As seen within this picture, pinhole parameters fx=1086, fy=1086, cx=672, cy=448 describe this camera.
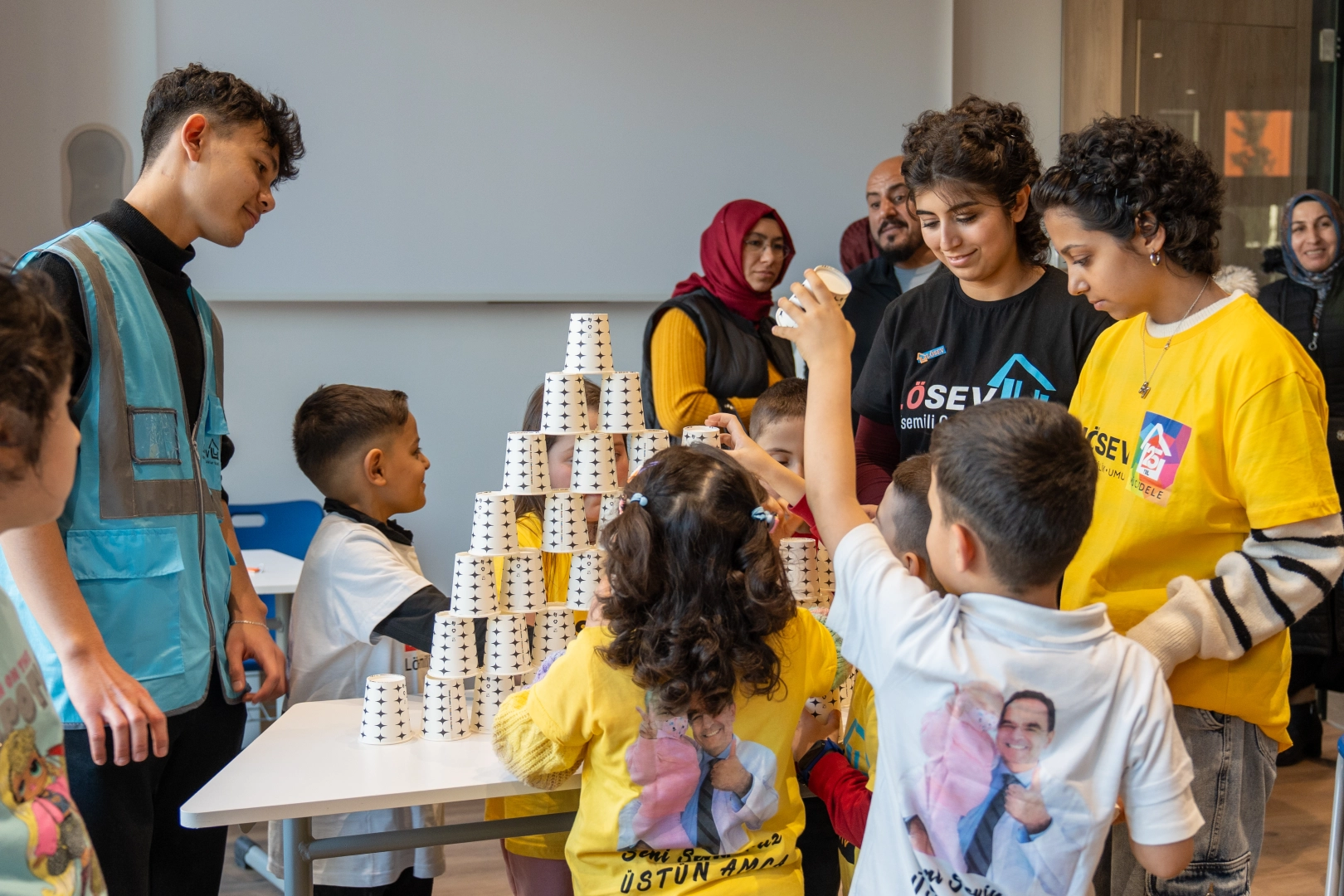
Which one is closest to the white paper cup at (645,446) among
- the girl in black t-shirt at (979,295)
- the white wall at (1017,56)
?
the girl in black t-shirt at (979,295)

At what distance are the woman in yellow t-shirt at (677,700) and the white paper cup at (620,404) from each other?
1.53 feet

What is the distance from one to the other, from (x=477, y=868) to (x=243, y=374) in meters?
2.07

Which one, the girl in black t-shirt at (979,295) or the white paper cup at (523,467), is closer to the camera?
the girl in black t-shirt at (979,295)

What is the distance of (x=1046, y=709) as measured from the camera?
1.13 metres

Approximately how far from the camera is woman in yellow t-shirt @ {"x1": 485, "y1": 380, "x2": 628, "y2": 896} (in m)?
1.79

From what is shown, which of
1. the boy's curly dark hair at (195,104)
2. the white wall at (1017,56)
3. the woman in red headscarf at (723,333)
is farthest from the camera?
the white wall at (1017,56)

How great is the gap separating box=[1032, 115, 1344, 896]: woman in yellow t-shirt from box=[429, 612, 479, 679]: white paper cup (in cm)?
90

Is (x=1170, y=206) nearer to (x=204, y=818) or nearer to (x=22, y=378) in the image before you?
(x=22, y=378)

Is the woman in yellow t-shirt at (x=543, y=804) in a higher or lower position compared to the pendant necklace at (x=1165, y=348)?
lower


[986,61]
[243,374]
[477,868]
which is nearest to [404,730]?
[477,868]

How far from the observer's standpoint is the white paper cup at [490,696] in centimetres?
170

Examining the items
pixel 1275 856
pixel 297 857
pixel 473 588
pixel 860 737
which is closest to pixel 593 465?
pixel 473 588

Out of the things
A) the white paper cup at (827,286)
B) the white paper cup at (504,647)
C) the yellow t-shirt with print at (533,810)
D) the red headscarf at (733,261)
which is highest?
the red headscarf at (733,261)

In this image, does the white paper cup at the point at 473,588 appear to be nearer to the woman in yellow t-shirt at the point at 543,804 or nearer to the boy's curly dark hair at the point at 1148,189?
the woman in yellow t-shirt at the point at 543,804
